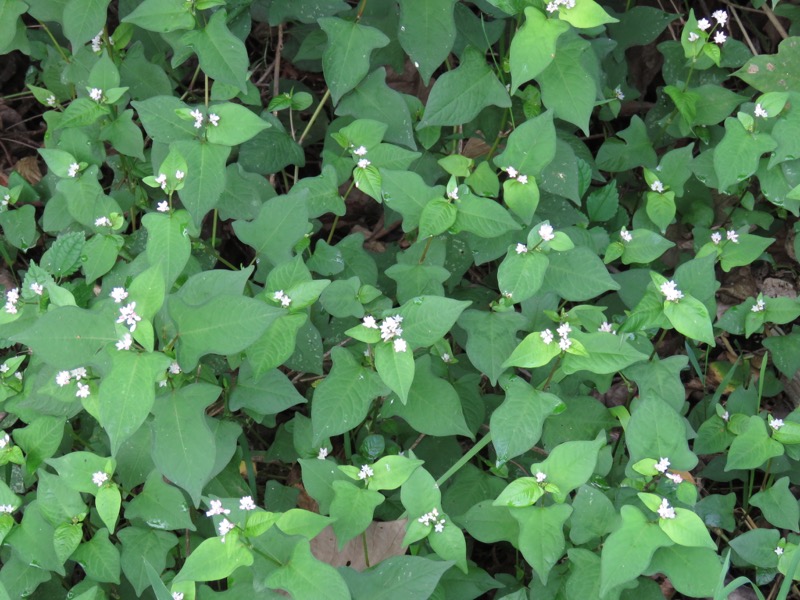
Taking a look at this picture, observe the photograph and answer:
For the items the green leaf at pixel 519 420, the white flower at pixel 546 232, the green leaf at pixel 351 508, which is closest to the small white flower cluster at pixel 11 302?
the green leaf at pixel 351 508

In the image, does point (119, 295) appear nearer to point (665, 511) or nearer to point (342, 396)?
point (342, 396)

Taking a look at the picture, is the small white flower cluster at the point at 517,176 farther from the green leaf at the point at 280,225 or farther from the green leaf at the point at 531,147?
the green leaf at the point at 280,225

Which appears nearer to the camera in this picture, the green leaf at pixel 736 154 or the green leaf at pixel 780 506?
the green leaf at pixel 780 506

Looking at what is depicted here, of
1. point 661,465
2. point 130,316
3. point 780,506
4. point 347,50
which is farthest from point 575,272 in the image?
point 130,316

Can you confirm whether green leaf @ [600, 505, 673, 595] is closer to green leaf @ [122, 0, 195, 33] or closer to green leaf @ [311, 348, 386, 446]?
green leaf @ [311, 348, 386, 446]

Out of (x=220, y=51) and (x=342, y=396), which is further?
(x=220, y=51)

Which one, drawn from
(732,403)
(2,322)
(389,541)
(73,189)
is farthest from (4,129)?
(732,403)

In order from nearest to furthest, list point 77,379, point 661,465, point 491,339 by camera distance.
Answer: point 661,465
point 77,379
point 491,339

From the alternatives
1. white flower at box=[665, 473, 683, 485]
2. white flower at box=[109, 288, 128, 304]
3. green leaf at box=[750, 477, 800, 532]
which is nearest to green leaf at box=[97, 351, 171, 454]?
white flower at box=[109, 288, 128, 304]
